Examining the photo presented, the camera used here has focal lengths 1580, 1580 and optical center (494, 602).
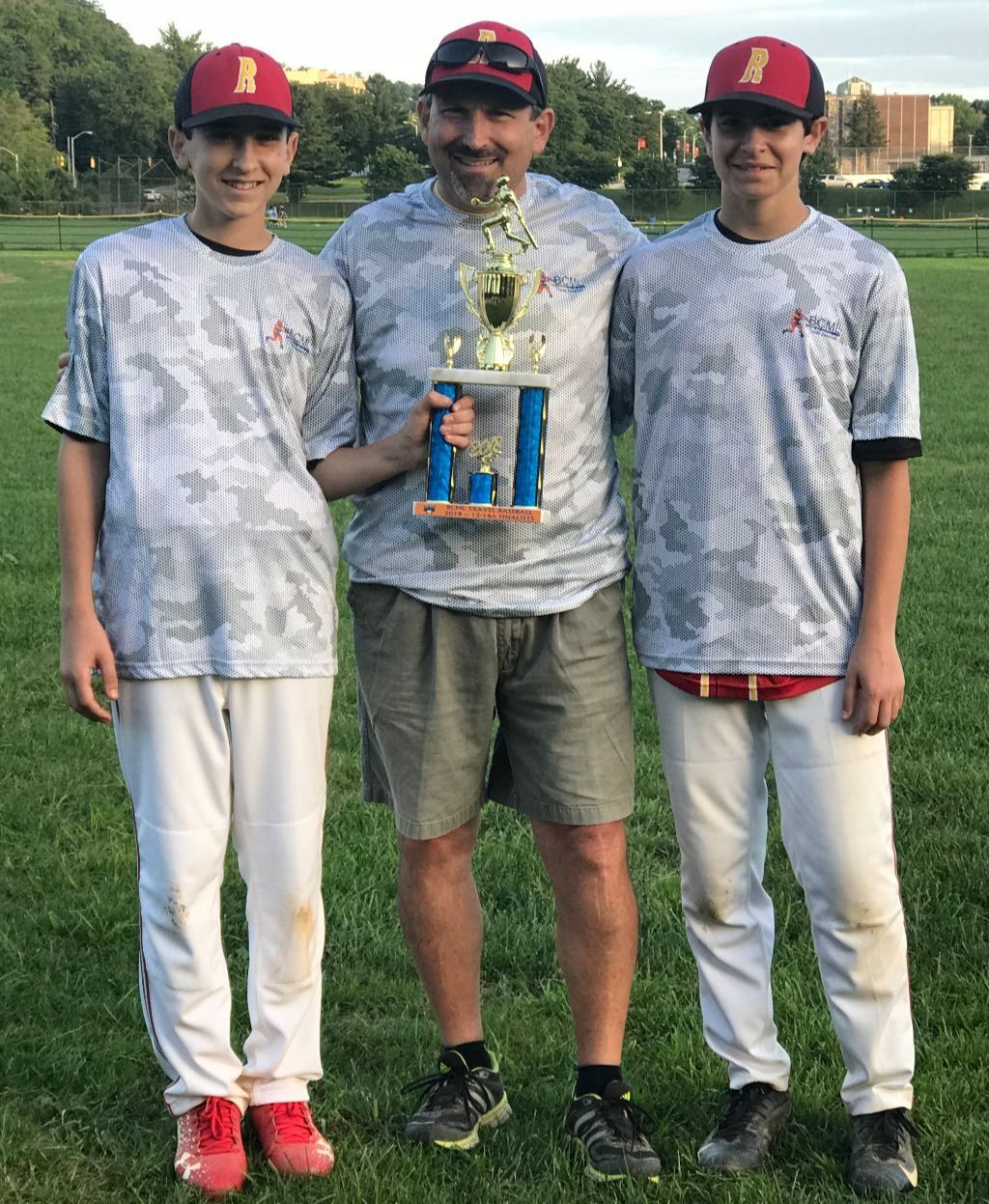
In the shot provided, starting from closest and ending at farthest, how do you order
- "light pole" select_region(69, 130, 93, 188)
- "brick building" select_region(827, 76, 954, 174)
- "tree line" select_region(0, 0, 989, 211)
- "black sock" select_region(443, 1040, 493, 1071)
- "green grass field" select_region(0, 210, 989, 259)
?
"black sock" select_region(443, 1040, 493, 1071) → "green grass field" select_region(0, 210, 989, 259) → "tree line" select_region(0, 0, 989, 211) → "light pole" select_region(69, 130, 93, 188) → "brick building" select_region(827, 76, 954, 174)

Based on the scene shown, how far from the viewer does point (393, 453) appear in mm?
3414

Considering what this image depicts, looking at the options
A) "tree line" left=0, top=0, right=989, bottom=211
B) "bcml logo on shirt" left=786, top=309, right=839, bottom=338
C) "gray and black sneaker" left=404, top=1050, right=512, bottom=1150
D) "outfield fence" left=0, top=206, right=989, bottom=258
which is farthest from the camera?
"tree line" left=0, top=0, right=989, bottom=211

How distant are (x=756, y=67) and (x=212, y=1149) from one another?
8.27 feet

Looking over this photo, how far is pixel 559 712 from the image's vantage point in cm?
354

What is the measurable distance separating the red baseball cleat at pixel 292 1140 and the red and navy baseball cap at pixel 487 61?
88.1 inches

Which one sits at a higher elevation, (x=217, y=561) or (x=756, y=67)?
(x=756, y=67)

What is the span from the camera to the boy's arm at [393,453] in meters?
3.32

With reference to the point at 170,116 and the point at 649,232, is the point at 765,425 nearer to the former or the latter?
the point at 649,232

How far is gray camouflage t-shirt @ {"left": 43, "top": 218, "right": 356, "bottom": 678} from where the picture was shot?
10.6 feet

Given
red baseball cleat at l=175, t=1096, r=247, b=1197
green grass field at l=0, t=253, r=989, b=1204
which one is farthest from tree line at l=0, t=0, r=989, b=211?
red baseball cleat at l=175, t=1096, r=247, b=1197

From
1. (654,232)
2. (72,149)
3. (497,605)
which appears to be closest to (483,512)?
(497,605)

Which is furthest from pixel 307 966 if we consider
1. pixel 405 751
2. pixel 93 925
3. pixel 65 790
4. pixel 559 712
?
pixel 65 790

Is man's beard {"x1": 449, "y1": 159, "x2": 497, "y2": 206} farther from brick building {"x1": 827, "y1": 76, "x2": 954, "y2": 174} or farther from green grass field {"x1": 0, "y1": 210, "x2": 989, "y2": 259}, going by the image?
brick building {"x1": 827, "y1": 76, "x2": 954, "y2": 174}

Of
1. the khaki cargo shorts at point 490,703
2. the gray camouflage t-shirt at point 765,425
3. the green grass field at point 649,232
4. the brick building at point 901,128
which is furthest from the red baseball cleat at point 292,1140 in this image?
the brick building at point 901,128
